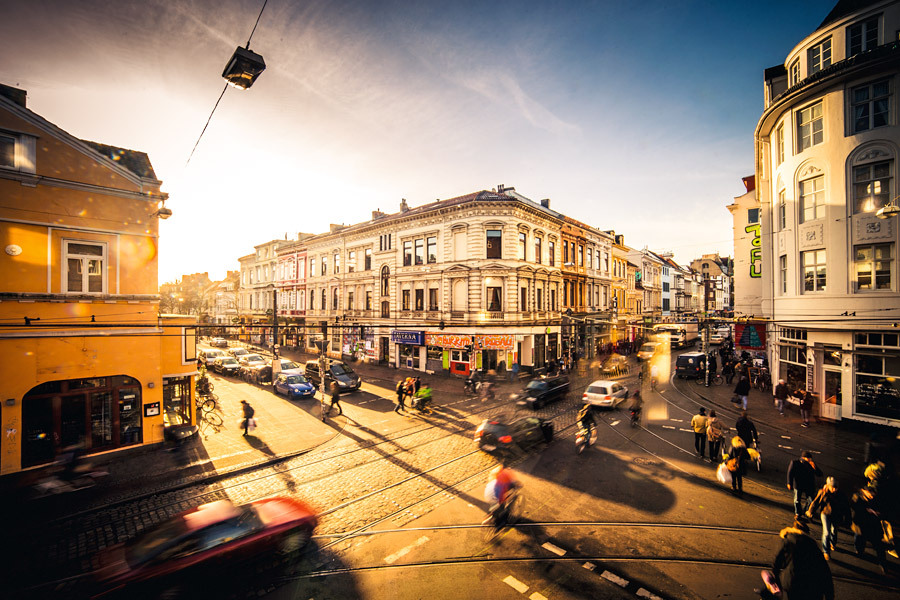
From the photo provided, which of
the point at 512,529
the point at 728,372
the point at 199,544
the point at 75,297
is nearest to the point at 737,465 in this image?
the point at 512,529

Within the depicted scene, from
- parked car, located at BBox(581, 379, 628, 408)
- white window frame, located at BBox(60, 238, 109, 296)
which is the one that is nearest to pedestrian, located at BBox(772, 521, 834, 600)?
parked car, located at BBox(581, 379, 628, 408)

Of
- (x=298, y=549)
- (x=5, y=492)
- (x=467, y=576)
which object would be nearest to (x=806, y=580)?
(x=467, y=576)

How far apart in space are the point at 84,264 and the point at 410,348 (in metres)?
22.8

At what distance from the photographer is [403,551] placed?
26.1ft

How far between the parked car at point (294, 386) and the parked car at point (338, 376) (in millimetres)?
959

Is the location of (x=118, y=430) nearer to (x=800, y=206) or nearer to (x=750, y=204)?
(x=800, y=206)

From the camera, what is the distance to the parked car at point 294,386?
21922 millimetres

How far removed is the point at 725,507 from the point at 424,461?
861 cm

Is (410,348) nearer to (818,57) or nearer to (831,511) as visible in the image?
(831,511)

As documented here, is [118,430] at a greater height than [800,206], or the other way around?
[800,206]

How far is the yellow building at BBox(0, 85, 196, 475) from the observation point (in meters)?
11.8

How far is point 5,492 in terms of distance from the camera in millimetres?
10812

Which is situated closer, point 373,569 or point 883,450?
point 373,569

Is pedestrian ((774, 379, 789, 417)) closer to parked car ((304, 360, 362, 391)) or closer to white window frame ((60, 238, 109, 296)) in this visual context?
parked car ((304, 360, 362, 391))
